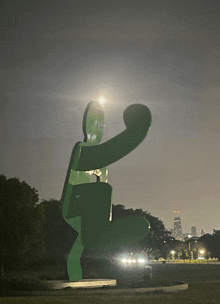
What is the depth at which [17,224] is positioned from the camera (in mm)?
28641

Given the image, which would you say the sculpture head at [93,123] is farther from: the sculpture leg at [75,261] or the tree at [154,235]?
the tree at [154,235]

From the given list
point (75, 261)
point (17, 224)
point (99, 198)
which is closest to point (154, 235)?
point (17, 224)

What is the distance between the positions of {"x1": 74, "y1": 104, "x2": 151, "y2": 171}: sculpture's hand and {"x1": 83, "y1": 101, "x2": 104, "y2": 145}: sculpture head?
1.50 metres

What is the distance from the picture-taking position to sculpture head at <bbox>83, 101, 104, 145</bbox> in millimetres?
14555

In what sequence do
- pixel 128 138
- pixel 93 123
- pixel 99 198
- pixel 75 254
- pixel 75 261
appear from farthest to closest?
1. pixel 93 123
2. pixel 75 261
3. pixel 75 254
4. pixel 128 138
5. pixel 99 198

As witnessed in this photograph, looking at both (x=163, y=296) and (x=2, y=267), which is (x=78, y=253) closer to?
(x=163, y=296)

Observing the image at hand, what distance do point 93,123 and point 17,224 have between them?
16.7 metres

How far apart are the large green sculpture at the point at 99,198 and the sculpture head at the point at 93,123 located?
0.60 meters

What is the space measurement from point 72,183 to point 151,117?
3755 mm

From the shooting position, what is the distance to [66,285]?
46.8 feet

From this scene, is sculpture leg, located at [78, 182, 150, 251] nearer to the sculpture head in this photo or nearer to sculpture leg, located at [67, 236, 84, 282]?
sculpture leg, located at [67, 236, 84, 282]

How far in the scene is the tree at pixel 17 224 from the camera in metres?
28.0

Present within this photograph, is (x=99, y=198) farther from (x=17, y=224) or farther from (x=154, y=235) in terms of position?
(x=154, y=235)

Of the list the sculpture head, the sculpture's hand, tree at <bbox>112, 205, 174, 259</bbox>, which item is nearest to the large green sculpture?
the sculpture's hand
